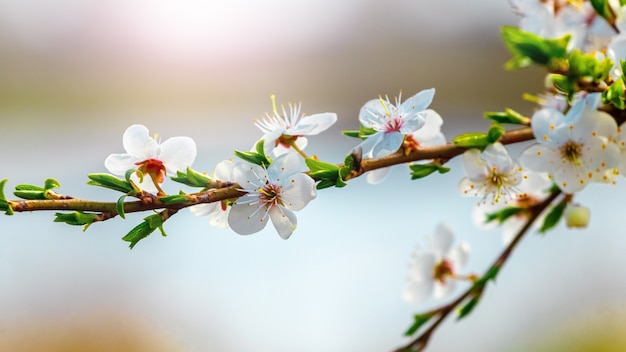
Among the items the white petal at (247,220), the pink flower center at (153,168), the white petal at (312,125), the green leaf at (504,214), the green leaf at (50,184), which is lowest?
the green leaf at (504,214)

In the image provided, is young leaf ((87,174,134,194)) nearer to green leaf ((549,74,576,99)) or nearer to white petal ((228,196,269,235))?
white petal ((228,196,269,235))

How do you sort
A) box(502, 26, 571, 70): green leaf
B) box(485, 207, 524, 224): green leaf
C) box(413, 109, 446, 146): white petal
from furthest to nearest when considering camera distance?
1. box(485, 207, 524, 224): green leaf
2. box(413, 109, 446, 146): white petal
3. box(502, 26, 571, 70): green leaf

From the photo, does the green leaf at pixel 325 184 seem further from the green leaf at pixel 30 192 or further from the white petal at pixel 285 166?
the green leaf at pixel 30 192

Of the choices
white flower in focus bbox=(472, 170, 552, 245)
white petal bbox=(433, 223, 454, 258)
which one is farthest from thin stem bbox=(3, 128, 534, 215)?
white petal bbox=(433, 223, 454, 258)

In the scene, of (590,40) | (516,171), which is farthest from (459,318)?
(590,40)

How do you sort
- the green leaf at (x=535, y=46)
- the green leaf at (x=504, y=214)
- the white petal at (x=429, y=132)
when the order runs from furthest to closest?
the green leaf at (x=504, y=214) < the white petal at (x=429, y=132) < the green leaf at (x=535, y=46)

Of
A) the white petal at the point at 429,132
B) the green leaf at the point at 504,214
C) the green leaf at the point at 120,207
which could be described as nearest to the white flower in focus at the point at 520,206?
the green leaf at the point at 504,214

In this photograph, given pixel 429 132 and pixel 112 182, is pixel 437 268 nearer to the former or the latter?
pixel 429 132
